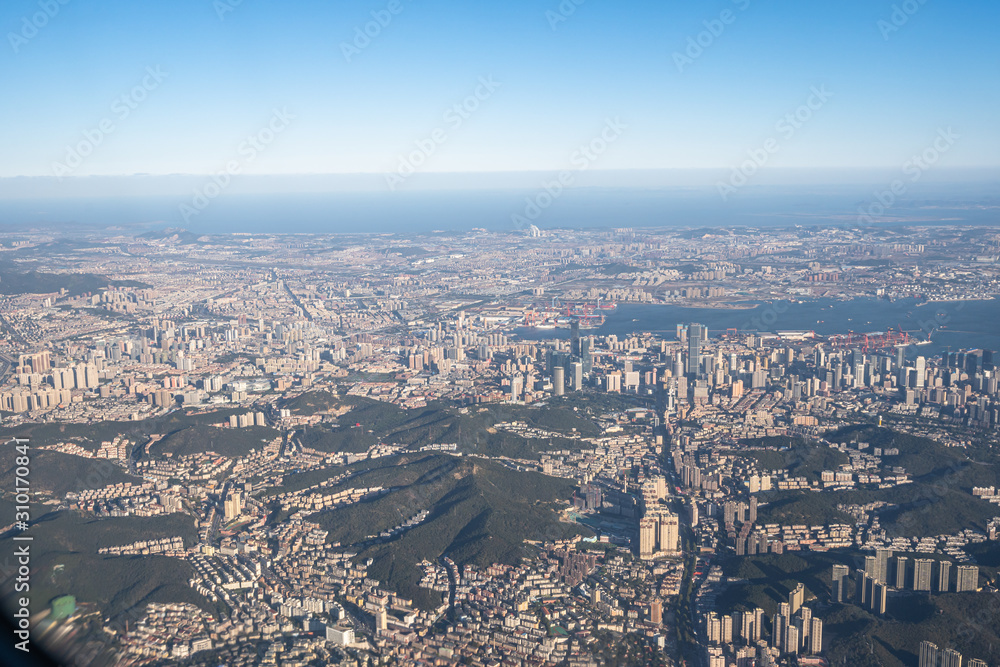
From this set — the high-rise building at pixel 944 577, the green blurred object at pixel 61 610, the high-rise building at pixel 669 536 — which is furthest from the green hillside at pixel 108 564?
the high-rise building at pixel 944 577

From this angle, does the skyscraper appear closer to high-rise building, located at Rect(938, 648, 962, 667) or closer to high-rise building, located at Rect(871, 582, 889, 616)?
high-rise building, located at Rect(871, 582, 889, 616)

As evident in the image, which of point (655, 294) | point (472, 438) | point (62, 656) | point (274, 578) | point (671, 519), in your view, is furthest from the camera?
point (655, 294)

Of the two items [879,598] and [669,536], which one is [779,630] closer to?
[879,598]

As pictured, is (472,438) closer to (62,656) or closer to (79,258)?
(62,656)

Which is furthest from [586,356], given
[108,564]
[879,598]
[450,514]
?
[108,564]

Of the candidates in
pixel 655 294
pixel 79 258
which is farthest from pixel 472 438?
pixel 79 258

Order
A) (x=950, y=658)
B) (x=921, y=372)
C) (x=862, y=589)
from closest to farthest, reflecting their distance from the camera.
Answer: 1. (x=950, y=658)
2. (x=862, y=589)
3. (x=921, y=372)

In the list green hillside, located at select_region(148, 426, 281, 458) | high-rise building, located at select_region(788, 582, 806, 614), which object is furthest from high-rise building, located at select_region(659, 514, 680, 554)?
green hillside, located at select_region(148, 426, 281, 458)
